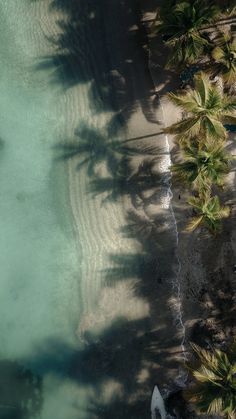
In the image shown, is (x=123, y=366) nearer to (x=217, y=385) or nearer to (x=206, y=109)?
(x=217, y=385)

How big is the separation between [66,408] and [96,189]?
861 cm

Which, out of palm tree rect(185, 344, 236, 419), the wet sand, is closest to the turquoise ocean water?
the wet sand

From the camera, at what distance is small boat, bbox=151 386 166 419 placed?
17.4m

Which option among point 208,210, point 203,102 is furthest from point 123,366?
point 203,102

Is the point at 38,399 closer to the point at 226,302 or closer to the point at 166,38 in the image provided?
the point at 226,302

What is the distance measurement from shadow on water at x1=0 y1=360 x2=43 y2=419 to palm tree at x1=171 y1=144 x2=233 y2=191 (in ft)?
33.3

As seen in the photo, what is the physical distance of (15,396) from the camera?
1758cm

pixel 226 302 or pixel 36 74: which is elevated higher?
pixel 36 74

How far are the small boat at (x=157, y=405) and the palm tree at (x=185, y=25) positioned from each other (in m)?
12.4

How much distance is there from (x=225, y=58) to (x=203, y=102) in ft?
6.38

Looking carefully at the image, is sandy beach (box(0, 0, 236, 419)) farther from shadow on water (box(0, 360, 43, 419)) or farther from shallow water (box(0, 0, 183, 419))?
shadow on water (box(0, 360, 43, 419))

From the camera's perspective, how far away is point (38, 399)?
1758cm

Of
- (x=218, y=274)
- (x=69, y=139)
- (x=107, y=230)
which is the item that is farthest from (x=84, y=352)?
(x=69, y=139)

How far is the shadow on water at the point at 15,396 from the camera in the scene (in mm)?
17562
